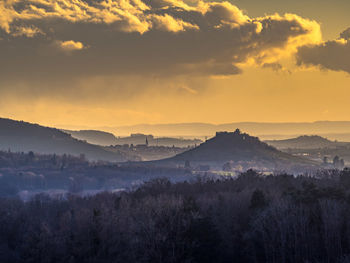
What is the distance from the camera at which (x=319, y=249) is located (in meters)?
88.7

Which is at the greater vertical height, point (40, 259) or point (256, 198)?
point (256, 198)

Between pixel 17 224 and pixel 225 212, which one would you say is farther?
pixel 17 224

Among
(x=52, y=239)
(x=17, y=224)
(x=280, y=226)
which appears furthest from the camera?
(x=17, y=224)

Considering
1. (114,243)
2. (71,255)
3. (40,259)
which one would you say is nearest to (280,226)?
(114,243)

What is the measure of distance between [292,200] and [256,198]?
7.74 m

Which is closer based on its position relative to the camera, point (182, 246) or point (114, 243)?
Result: point (182, 246)

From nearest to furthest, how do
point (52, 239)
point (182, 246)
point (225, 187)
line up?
point (182, 246), point (52, 239), point (225, 187)

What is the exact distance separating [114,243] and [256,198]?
1185 inches

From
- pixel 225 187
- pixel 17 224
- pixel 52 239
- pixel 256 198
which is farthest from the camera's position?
pixel 225 187

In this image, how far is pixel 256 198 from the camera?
107 meters

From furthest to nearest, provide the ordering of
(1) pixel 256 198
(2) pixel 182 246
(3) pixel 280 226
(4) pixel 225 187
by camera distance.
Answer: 1. (4) pixel 225 187
2. (1) pixel 256 198
3. (3) pixel 280 226
4. (2) pixel 182 246

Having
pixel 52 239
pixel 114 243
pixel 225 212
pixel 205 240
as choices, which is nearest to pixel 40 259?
pixel 52 239

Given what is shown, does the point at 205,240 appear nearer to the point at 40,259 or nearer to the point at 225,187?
the point at 40,259

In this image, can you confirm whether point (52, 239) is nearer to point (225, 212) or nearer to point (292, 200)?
point (225, 212)
